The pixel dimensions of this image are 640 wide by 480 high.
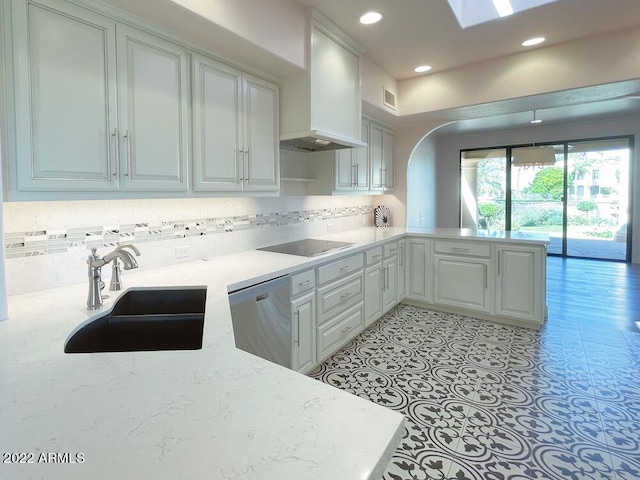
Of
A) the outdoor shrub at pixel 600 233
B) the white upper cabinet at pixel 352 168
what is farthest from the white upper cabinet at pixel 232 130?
the outdoor shrub at pixel 600 233

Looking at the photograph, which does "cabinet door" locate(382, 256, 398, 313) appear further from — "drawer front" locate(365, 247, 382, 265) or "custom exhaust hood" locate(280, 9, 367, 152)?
"custom exhaust hood" locate(280, 9, 367, 152)

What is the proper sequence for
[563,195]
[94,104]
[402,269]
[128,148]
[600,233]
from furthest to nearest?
[563,195]
[600,233]
[402,269]
[128,148]
[94,104]

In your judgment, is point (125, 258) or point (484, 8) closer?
point (125, 258)

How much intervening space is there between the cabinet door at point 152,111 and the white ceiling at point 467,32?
120 centimetres

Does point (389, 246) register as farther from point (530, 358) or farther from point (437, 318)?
point (530, 358)

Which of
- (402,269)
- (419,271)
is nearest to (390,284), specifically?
(402,269)

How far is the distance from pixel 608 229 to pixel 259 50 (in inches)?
300

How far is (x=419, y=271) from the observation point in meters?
4.01

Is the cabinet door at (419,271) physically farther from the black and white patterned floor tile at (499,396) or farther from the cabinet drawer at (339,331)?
the cabinet drawer at (339,331)

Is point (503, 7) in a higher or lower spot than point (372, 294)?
higher

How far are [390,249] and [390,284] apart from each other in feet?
1.25

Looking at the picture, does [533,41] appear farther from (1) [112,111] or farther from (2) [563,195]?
(2) [563,195]

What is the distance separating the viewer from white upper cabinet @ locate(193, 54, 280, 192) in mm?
2041

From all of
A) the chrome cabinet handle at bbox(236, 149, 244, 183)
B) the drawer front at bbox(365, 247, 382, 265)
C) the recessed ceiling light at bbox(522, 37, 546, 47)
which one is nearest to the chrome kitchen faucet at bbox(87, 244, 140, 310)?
the chrome cabinet handle at bbox(236, 149, 244, 183)
